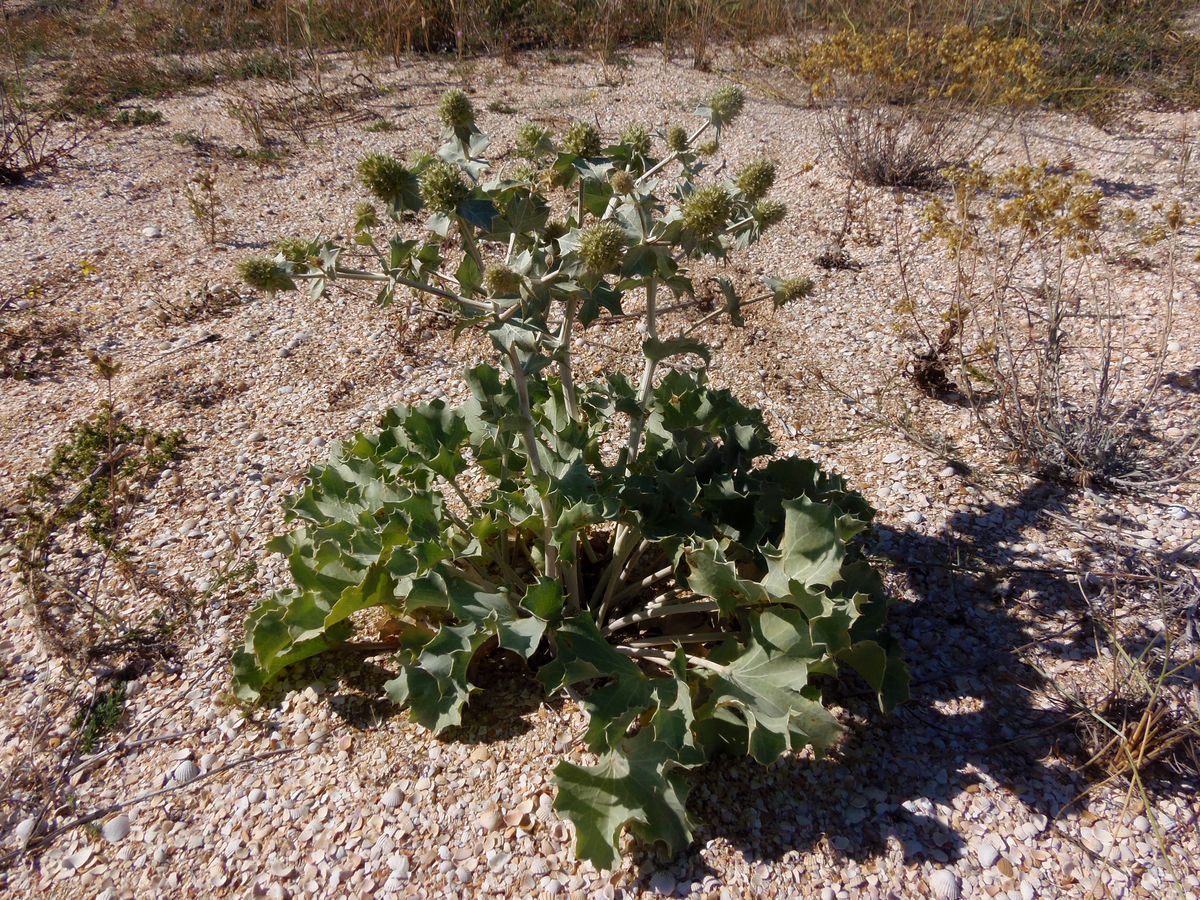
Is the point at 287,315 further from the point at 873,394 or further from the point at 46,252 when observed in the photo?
the point at 873,394

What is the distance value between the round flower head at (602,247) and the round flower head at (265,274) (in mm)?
705

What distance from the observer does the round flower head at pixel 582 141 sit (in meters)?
1.89

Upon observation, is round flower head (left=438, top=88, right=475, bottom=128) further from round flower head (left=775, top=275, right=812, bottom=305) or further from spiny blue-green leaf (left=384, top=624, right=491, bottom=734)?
spiny blue-green leaf (left=384, top=624, right=491, bottom=734)

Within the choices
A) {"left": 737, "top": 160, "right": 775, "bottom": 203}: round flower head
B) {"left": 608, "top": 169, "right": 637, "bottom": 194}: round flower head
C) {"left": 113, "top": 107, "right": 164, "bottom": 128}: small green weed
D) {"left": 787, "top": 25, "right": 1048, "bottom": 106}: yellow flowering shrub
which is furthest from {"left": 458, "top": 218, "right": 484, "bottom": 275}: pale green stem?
{"left": 113, "top": 107, "right": 164, "bottom": 128}: small green weed

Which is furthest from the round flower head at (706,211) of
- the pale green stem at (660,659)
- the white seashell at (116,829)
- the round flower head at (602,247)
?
the white seashell at (116,829)

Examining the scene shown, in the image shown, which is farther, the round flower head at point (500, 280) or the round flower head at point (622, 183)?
the round flower head at point (622, 183)

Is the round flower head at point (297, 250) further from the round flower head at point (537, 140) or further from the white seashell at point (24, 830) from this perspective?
the white seashell at point (24, 830)

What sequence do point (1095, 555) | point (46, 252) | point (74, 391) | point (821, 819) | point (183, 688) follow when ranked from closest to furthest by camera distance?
1. point (821, 819)
2. point (183, 688)
3. point (1095, 555)
4. point (74, 391)
5. point (46, 252)

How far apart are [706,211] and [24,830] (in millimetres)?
2329

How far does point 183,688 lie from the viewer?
231 centimetres

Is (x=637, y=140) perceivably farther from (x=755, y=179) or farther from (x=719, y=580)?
(x=719, y=580)

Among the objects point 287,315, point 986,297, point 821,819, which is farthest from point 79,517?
point 986,297

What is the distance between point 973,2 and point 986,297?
506 centimetres

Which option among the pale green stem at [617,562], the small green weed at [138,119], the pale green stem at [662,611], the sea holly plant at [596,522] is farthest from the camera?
the small green weed at [138,119]
